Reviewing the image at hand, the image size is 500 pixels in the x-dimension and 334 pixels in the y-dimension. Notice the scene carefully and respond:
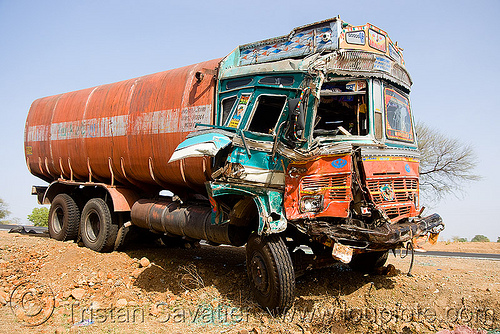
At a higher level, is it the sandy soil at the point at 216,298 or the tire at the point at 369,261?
the tire at the point at 369,261

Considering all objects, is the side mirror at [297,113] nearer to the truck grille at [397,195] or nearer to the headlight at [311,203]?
the headlight at [311,203]

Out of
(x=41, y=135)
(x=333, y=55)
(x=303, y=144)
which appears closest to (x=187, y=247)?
(x=41, y=135)

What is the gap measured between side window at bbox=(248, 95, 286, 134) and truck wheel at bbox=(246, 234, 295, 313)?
1.58 metres

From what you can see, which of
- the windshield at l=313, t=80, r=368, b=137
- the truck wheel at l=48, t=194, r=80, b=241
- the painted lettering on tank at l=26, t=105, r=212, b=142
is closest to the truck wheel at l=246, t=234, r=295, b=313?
the windshield at l=313, t=80, r=368, b=137

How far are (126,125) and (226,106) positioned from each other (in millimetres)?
2807

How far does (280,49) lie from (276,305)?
3.65 m

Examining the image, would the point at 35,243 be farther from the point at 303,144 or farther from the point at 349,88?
the point at 349,88

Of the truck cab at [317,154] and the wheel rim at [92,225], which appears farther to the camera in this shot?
the wheel rim at [92,225]

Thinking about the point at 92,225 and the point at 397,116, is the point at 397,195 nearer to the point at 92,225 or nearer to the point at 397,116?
the point at 397,116

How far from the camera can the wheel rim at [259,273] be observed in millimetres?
5078

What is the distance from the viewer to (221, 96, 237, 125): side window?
20.4ft

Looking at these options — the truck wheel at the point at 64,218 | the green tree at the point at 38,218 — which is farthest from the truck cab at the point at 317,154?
the green tree at the point at 38,218

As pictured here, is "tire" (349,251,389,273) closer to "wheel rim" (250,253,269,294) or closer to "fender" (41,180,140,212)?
"wheel rim" (250,253,269,294)
